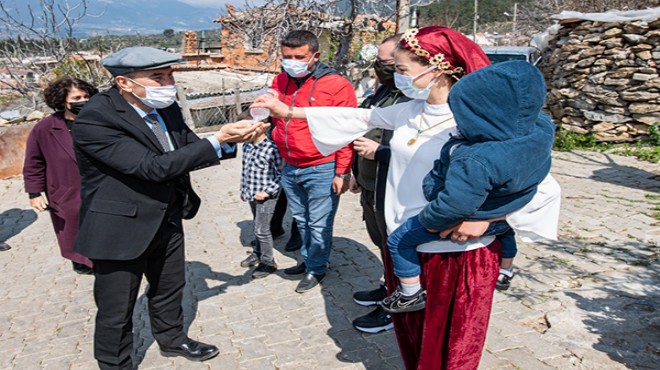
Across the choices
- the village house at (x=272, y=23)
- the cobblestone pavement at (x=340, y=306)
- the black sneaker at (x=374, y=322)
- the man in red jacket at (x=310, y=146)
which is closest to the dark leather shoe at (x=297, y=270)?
the cobblestone pavement at (x=340, y=306)

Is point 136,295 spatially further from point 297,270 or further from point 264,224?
point 297,270

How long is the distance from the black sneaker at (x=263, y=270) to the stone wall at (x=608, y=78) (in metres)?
8.10

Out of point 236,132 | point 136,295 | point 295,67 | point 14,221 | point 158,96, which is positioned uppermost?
point 295,67

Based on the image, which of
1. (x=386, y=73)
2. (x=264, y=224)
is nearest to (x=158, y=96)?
(x=386, y=73)

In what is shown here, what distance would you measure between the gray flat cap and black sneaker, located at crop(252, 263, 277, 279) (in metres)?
2.47

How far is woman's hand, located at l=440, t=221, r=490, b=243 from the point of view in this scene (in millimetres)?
2156

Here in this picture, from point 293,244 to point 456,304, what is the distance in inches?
134

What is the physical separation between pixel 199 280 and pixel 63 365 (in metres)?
1.56

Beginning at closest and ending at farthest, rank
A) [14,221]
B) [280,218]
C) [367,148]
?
[367,148], [280,218], [14,221]

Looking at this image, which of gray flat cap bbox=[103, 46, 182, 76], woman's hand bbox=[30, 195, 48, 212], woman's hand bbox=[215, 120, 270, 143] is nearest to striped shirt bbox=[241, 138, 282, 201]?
woman's hand bbox=[215, 120, 270, 143]

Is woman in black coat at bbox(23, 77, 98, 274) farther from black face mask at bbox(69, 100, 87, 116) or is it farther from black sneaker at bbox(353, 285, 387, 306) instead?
black sneaker at bbox(353, 285, 387, 306)

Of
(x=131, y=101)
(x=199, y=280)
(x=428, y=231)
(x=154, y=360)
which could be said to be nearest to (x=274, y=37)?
(x=199, y=280)

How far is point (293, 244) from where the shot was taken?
5613 mm

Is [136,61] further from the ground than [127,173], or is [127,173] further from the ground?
[136,61]
